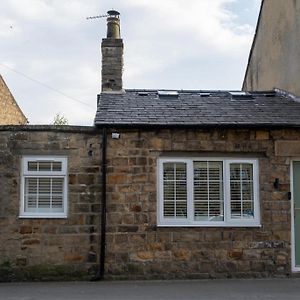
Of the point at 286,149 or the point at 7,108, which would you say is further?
the point at 7,108

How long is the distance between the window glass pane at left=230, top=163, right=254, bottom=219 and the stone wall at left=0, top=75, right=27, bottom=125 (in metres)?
10.2

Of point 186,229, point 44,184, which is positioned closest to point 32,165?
point 44,184

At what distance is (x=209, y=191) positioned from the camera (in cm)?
1259

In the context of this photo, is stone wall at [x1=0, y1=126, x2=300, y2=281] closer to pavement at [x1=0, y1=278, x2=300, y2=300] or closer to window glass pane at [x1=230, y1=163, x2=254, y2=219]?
window glass pane at [x1=230, y1=163, x2=254, y2=219]

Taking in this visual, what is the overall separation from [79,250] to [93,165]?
6.12 feet

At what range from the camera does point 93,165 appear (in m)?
12.4

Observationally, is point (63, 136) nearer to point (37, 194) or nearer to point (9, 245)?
point (37, 194)

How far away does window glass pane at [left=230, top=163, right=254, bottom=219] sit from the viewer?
12.6m

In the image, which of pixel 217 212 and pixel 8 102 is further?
pixel 8 102

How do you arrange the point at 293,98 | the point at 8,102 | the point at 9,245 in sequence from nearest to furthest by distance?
1. the point at 9,245
2. the point at 293,98
3. the point at 8,102

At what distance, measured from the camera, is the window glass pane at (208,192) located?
12516mm

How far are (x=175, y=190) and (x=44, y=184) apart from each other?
9.49 ft

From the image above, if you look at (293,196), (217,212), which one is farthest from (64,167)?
(293,196)

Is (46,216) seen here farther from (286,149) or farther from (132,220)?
(286,149)
